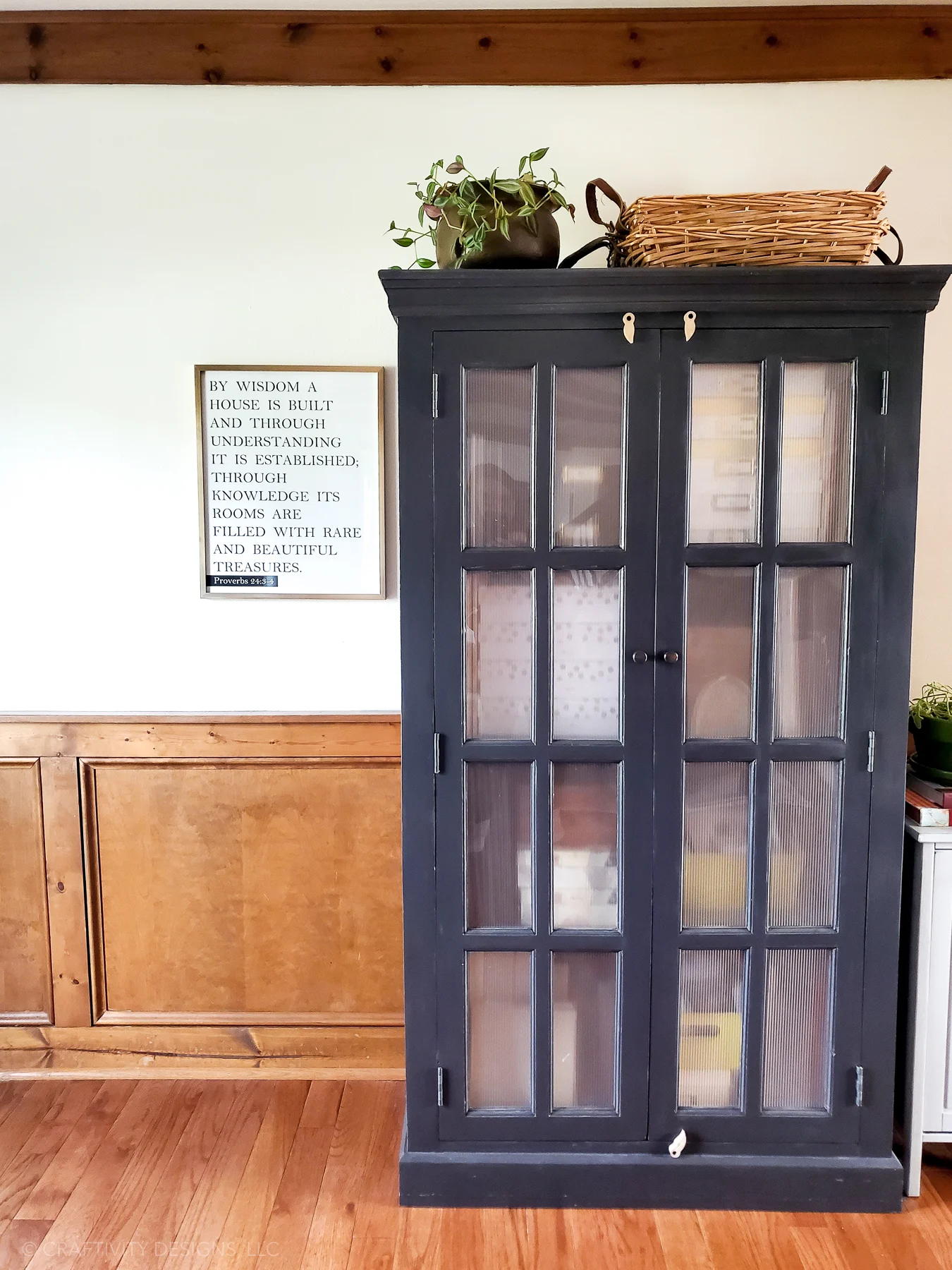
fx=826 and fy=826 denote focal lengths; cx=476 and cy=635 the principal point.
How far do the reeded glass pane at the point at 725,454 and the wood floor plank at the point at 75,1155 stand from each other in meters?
1.93

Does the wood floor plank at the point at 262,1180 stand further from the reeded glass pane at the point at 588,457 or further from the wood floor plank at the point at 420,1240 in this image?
the reeded glass pane at the point at 588,457

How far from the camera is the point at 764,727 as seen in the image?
65.1 inches

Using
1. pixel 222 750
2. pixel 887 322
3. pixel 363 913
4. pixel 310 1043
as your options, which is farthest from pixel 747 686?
pixel 310 1043

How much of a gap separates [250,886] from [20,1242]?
2.71ft

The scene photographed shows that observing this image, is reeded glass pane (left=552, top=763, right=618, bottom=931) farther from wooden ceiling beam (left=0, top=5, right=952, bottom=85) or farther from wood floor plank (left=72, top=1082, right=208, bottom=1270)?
wooden ceiling beam (left=0, top=5, right=952, bottom=85)

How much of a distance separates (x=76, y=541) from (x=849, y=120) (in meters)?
2.20

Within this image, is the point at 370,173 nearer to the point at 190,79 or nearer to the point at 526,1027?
the point at 190,79

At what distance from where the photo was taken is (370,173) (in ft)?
6.68

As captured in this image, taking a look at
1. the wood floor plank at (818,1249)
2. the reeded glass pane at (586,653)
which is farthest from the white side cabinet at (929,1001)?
the reeded glass pane at (586,653)

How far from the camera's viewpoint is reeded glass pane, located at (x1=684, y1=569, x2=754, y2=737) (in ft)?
5.41

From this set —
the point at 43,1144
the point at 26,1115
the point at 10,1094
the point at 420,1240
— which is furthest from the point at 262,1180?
the point at 10,1094

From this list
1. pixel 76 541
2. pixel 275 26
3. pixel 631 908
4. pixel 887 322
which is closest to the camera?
pixel 887 322

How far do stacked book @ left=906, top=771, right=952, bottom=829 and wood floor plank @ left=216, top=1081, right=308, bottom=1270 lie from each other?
1.59 meters

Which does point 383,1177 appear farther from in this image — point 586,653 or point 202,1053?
point 586,653
